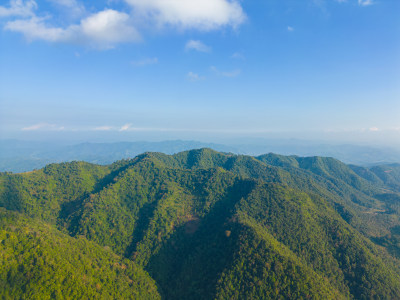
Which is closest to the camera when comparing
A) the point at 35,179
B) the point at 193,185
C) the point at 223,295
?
the point at 223,295

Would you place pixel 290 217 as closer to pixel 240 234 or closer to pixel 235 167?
pixel 240 234

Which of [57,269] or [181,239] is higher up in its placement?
[57,269]

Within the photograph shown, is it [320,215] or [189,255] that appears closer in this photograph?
[189,255]

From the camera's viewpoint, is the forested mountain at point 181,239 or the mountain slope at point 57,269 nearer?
the mountain slope at point 57,269

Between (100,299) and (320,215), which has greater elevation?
(320,215)

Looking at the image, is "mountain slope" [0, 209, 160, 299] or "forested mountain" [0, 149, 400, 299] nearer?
"mountain slope" [0, 209, 160, 299]

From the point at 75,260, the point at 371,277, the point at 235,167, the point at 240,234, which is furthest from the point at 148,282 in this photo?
the point at 235,167

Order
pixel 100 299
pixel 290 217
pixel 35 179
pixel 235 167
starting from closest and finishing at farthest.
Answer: pixel 100 299, pixel 290 217, pixel 35 179, pixel 235 167

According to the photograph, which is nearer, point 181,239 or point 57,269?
point 57,269
